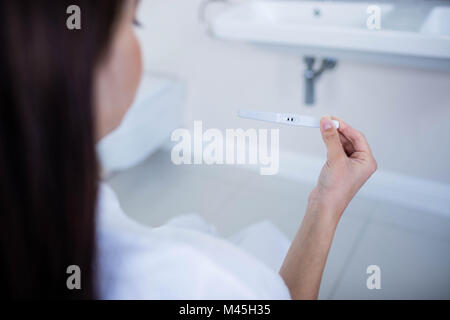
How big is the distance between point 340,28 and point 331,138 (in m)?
0.56

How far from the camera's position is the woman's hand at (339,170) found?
0.71 m

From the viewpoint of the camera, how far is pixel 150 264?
49cm

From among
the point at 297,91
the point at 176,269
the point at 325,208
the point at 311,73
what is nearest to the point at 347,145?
the point at 325,208

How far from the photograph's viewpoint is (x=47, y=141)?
0.38 metres

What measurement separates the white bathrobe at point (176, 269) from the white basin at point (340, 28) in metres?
0.81

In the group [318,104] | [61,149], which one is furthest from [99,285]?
[318,104]

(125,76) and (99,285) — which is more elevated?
(125,76)

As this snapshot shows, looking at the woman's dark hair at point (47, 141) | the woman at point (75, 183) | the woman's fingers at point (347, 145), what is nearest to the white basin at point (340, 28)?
the woman's fingers at point (347, 145)

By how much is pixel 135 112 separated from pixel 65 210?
4.17 ft

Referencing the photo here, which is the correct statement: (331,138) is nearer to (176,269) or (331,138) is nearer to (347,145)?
(347,145)

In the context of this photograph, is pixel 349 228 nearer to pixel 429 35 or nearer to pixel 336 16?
pixel 429 35

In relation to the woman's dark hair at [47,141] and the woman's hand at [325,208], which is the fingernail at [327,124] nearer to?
the woman's hand at [325,208]

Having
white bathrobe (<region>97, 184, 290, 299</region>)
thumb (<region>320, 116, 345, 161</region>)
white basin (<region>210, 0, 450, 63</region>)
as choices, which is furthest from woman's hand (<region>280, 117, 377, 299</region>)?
white basin (<region>210, 0, 450, 63</region>)

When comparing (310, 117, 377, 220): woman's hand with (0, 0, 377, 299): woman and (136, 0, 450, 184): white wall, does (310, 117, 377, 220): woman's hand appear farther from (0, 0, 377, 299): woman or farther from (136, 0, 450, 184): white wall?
(136, 0, 450, 184): white wall
